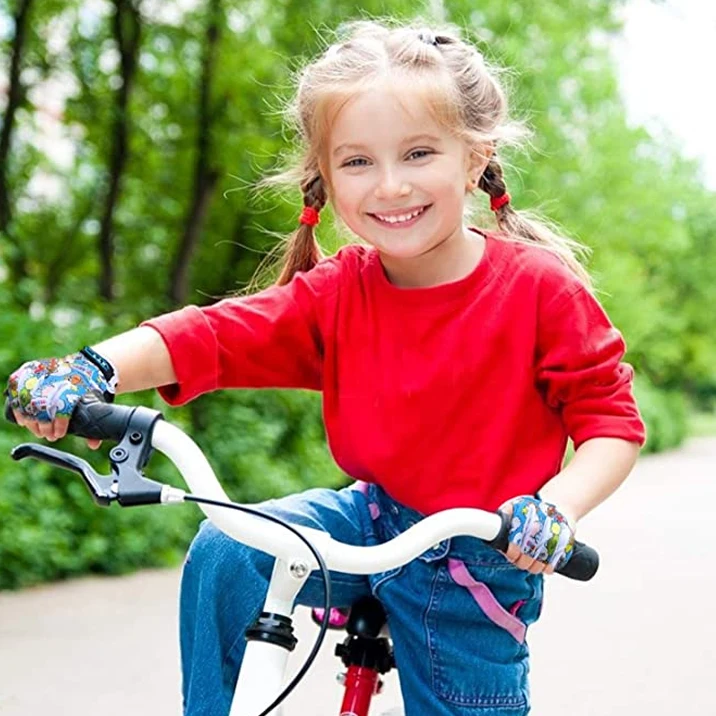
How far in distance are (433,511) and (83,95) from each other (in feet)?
26.3

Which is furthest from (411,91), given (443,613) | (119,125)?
(119,125)

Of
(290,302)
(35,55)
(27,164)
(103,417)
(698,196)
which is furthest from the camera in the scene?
(698,196)

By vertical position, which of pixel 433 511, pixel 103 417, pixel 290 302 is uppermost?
pixel 290 302

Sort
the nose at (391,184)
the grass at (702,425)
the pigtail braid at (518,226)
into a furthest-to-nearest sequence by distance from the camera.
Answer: the grass at (702,425), the pigtail braid at (518,226), the nose at (391,184)

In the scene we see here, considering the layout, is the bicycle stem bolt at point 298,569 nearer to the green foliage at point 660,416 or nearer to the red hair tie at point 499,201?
the red hair tie at point 499,201

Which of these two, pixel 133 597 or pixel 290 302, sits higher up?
pixel 290 302

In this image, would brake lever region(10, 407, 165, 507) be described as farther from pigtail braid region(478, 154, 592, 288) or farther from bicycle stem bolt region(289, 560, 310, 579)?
pigtail braid region(478, 154, 592, 288)

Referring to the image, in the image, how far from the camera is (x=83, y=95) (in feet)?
31.7

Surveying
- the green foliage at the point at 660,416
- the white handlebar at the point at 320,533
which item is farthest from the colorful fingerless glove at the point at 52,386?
the green foliage at the point at 660,416

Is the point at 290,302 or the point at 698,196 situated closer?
the point at 290,302

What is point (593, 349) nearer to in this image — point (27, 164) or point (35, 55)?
point (35, 55)

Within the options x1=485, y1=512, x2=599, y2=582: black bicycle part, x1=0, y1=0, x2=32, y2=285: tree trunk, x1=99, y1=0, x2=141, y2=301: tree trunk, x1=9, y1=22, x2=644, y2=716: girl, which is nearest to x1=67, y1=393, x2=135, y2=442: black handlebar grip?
x1=9, y1=22, x2=644, y2=716: girl

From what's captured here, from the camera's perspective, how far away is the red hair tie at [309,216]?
97.1 inches

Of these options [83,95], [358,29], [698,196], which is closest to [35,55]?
[83,95]
